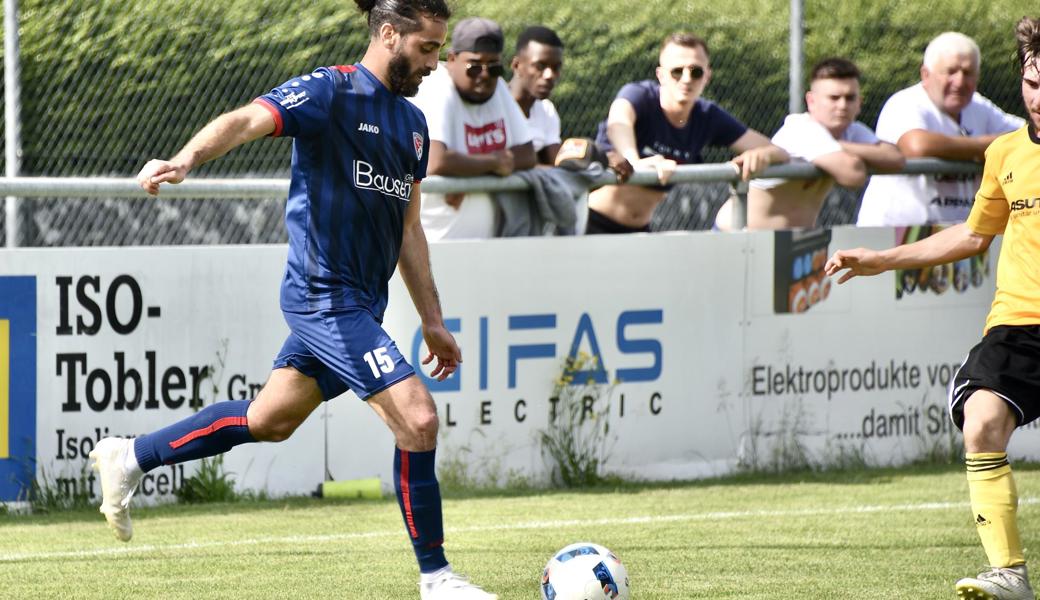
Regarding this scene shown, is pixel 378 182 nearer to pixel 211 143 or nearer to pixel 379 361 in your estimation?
pixel 379 361

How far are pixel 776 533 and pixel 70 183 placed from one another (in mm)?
3668

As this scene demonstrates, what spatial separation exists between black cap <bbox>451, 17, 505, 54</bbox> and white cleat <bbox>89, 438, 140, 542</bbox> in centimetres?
330

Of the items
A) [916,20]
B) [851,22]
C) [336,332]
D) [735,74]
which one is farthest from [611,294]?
[916,20]

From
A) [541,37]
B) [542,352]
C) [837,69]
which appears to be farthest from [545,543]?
[837,69]

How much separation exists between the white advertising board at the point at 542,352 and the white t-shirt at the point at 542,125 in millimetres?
930

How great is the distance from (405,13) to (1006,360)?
2.43m

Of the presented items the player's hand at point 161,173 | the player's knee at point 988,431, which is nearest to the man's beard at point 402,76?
the player's hand at point 161,173

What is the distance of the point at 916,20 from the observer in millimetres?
15648

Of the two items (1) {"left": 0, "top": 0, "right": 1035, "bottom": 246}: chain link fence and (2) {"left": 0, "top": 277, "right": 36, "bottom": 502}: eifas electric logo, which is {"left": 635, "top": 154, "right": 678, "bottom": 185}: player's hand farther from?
(2) {"left": 0, "top": 277, "right": 36, "bottom": 502}: eifas electric logo

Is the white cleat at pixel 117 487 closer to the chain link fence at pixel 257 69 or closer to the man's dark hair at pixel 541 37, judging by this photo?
the chain link fence at pixel 257 69

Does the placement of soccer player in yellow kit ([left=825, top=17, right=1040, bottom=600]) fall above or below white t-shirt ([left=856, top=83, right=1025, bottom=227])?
below

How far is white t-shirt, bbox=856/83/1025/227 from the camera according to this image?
31.9 feet

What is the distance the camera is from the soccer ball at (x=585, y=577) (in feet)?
17.1

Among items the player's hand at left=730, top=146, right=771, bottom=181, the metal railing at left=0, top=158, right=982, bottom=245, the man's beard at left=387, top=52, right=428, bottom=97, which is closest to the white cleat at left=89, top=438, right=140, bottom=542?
the man's beard at left=387, top=52, right=428, bottom=97
